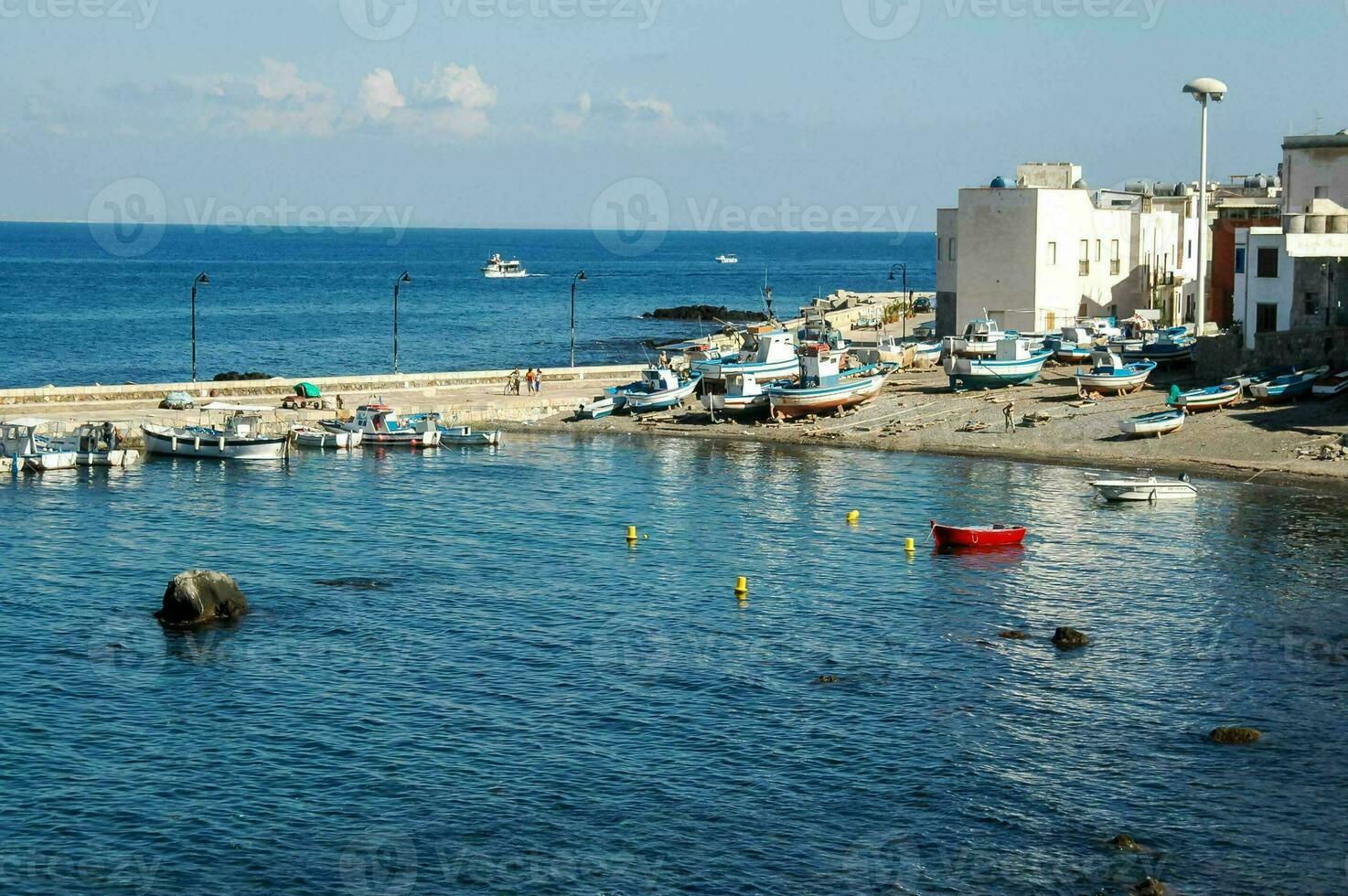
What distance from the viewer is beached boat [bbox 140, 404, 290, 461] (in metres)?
70.8

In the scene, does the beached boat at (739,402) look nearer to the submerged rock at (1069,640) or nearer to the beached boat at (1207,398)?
the beached boat at (1207,398)

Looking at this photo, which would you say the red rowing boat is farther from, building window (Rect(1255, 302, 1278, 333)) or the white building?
the white building

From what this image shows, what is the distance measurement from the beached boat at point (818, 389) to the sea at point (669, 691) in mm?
12693

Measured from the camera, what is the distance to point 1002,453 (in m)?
69.6

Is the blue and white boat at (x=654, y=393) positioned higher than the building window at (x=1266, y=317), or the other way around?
the building window at (x=1266, y=317)

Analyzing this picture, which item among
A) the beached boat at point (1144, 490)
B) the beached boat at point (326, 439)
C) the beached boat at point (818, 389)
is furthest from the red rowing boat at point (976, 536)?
the beached boat at point (326, 439)

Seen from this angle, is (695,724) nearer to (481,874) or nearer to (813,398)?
(481,874)

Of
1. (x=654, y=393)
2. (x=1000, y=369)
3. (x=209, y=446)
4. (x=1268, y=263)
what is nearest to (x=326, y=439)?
(x=209, y=446)

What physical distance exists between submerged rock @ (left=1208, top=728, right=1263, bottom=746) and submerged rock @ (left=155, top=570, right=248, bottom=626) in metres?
25.3

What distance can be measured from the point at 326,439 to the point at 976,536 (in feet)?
112

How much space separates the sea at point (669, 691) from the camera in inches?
1118

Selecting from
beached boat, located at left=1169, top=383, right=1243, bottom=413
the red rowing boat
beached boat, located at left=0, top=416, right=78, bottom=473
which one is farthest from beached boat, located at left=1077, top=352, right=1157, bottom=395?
beached boat, located at left=0, top=416, right=78, bottom=473

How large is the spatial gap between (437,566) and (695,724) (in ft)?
58.4

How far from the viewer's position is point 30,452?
66625mm
